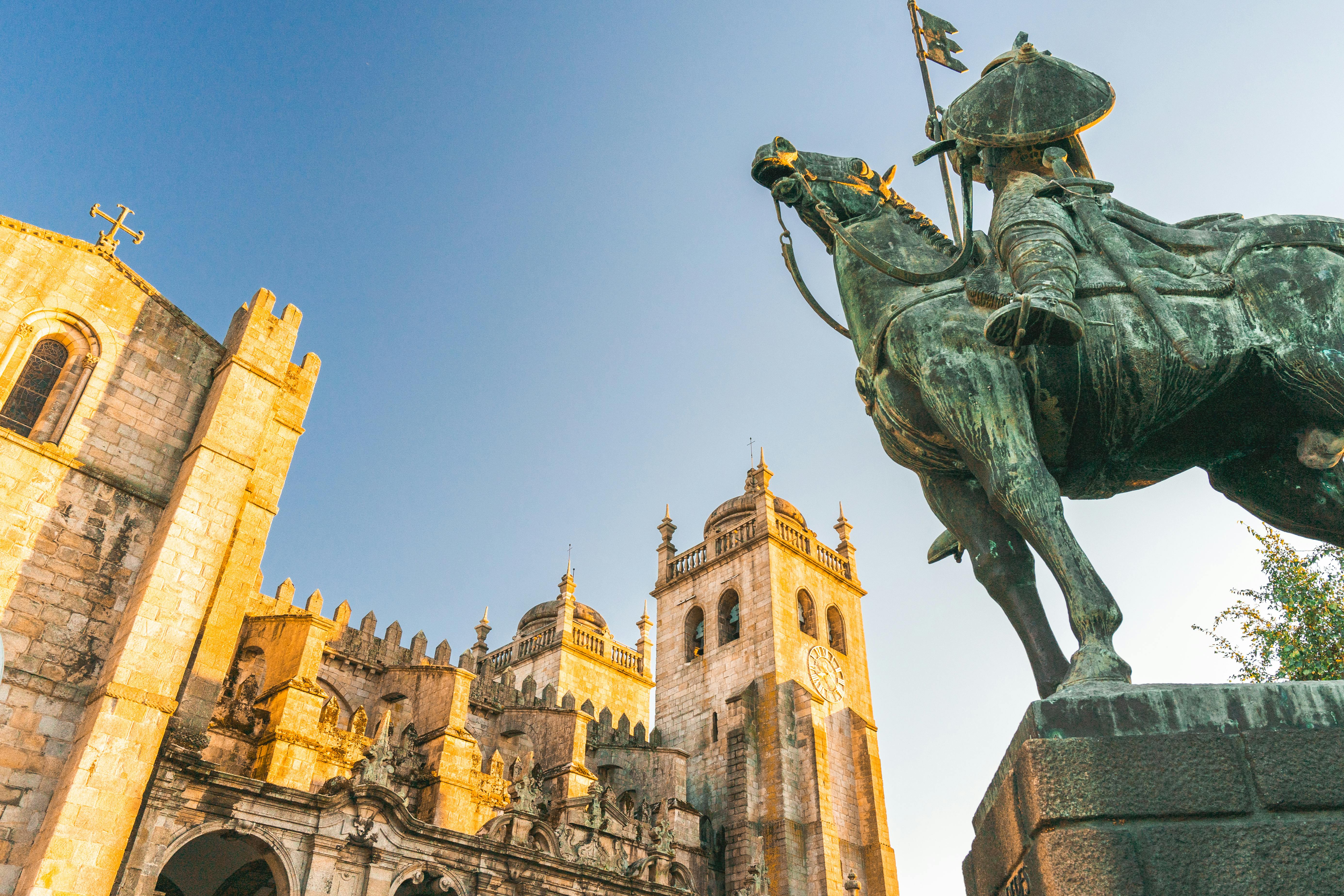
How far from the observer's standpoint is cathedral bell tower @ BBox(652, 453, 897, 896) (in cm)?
2688

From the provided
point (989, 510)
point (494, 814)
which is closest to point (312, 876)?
point (494, 814)

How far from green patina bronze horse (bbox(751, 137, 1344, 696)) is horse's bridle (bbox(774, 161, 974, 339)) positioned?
19 mm

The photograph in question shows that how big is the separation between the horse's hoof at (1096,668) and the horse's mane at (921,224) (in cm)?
218

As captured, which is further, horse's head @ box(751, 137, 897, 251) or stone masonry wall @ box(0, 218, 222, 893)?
stone masonry wall @ box(0, 218, 222, 893)

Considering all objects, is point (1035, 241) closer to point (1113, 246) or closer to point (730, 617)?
point (1113, 246)

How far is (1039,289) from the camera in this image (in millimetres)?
3338

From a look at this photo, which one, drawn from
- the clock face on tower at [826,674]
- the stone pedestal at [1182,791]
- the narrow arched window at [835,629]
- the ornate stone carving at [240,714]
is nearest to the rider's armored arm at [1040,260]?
the stone pedestal at [1182,791]

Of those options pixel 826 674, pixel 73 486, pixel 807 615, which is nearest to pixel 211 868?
pixel 73 486

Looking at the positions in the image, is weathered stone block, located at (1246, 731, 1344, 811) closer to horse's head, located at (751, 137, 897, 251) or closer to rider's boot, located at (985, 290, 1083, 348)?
rider's boot, located at (985, 290, 1083, 348)

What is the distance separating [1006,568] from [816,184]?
2.24 m

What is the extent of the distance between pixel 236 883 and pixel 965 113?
19.3 metres

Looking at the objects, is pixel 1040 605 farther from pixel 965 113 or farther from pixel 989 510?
pixel 965 113

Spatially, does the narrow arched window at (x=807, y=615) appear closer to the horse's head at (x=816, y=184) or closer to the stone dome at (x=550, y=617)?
the stone dome at (x=550, y=617)

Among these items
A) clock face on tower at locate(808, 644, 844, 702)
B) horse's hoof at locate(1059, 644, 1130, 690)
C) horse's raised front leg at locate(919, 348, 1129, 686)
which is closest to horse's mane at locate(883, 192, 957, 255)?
horse's raised front leg at locate(919, 348, 1129, 686)
